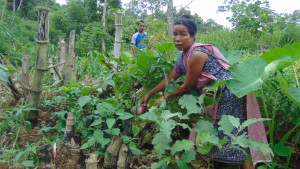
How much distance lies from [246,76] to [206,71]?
1.29 ft

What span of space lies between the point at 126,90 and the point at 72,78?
0.94 meters

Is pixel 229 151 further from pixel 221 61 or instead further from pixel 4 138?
pixel 4 138

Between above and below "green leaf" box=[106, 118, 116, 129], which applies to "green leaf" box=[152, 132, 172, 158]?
below

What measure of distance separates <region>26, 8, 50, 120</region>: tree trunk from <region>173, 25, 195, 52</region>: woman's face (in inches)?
49.5

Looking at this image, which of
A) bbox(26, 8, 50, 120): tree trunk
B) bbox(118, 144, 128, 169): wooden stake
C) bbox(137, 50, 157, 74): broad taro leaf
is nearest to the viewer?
bbox(118, 144, 128, 169): wooden stake

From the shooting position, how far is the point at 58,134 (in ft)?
7.07

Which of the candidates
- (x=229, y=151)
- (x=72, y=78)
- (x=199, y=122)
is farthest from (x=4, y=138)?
(x=229, y=151)

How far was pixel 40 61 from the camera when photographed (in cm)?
224

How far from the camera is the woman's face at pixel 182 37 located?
1663 millimetres

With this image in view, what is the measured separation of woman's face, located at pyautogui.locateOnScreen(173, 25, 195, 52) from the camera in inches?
65.5

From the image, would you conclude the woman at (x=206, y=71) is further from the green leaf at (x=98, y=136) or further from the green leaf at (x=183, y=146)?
the green leaf at (x=98, y=136)

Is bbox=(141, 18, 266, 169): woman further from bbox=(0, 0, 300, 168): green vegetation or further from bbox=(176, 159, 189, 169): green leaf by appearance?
bbox=(176, 159, 189, 169): green leaf

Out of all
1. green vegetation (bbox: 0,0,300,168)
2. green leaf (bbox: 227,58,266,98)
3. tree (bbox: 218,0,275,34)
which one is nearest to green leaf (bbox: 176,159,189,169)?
green vegetation (bbox: 0,0,300,168)

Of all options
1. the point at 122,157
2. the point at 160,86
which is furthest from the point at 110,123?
the point at 160,86
